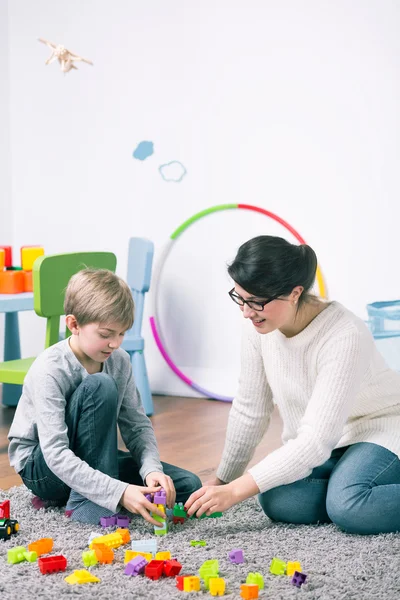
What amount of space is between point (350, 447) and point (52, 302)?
3.50ft

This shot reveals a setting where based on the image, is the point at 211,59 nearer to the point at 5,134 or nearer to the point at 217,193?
the point at 217,193

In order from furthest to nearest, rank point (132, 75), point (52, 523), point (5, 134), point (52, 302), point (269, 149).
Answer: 1. point (5, 134)
2. point (132, 75)
3. point (269, 149)
4. point (52, 302)
5. point (52, 523)

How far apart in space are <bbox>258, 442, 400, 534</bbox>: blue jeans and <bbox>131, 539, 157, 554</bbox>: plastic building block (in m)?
0.28

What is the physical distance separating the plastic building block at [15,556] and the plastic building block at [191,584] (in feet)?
1.07

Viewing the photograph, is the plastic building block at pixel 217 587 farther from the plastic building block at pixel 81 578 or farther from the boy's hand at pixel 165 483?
the boy's hand at pixel 165 483

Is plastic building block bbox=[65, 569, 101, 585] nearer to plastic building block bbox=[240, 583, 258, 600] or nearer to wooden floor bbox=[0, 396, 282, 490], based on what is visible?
plastic building block bbox=[240, 583, 258, 600]

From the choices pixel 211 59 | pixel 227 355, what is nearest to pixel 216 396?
pixel 227 355

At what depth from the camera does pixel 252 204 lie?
3.20 metres

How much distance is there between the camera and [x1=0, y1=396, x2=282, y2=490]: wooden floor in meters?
2.29

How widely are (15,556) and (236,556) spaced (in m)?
0.39

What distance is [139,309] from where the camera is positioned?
3078 mm

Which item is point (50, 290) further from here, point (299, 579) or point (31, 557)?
point (299, 579)

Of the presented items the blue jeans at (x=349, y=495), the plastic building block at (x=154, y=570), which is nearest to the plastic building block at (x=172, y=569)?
the plastic building block at (x=154, y=570)

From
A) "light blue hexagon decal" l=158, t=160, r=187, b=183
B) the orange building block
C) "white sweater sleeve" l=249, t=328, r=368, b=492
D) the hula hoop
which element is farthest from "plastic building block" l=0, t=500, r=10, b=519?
"light blue hexagon decal" l=158, t=160, r=187, b=183
